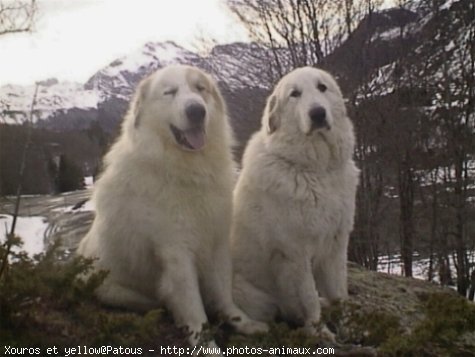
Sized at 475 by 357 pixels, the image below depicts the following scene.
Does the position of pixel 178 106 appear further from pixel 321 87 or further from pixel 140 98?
pixel 321 87

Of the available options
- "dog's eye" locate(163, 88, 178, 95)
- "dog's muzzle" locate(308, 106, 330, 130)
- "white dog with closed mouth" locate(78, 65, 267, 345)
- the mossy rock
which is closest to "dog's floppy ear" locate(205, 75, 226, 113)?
"white dog with closed mouth" locate(78, 65, 267, 345)

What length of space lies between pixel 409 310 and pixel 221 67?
10.8 metres

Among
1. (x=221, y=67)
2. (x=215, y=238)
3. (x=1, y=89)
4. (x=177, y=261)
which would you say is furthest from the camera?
(x=221, y=67)

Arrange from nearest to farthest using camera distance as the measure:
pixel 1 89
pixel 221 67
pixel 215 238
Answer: pixel 215 238 → pixel 1 89 → pixel 221 67

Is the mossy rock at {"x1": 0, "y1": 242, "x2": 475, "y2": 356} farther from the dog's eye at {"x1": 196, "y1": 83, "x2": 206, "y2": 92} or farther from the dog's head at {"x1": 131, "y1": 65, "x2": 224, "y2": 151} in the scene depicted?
the dog's eye at {"x1": 196, "y1": 83, "x2": 206, "y2": 92}

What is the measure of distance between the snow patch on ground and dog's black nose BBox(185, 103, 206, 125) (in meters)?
1.39

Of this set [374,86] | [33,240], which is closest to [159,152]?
[33,240]

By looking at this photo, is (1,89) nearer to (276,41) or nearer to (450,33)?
(276,41)

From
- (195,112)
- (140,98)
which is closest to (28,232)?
(140,98)

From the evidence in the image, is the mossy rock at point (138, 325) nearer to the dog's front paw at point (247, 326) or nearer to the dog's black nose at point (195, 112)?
the dog's front paw at point (247, 326)

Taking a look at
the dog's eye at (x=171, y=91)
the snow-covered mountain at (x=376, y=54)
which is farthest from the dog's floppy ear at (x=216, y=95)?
the snow-covered mountain at (x=376, y=54)

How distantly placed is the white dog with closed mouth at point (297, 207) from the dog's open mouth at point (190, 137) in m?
0.63

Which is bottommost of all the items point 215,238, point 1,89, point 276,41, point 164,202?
point 215,238

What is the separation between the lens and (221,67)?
1549 cm
